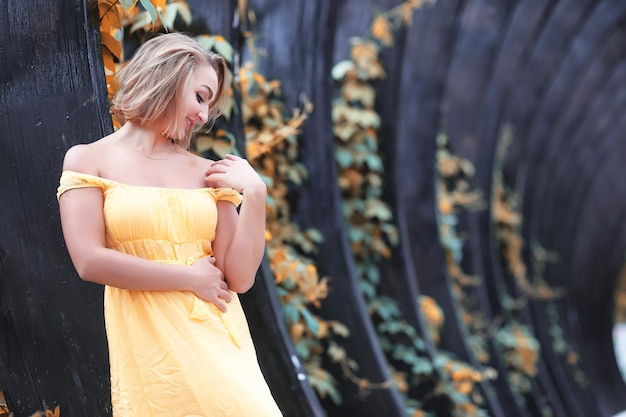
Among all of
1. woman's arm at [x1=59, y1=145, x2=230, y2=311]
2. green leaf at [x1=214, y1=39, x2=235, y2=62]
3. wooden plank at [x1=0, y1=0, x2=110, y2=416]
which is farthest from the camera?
green leaf at [x1=214, y1=39, x2=235, y2=62]

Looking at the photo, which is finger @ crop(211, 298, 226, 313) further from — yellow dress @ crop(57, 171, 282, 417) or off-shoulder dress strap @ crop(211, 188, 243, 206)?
off-shoulder dress strap @ crop(211, 188, 243, 206)

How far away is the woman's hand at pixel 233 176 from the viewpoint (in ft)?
7.21

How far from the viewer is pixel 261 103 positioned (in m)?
4.29

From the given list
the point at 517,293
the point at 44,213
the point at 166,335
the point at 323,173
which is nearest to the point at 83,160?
the point at 166,335

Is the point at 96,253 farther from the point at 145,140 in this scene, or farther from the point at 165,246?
the point at 145,140

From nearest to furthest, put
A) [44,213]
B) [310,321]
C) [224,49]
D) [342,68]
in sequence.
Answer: [44,213], [224,49], [310,321], [342,68]

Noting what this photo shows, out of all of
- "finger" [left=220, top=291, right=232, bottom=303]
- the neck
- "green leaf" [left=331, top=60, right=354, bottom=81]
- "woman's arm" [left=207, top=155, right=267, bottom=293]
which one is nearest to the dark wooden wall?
"green leaf" [left=331, top=60, right=354, bottom=81]

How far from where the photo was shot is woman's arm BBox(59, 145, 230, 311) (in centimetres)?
200

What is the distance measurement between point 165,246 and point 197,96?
1.14ft

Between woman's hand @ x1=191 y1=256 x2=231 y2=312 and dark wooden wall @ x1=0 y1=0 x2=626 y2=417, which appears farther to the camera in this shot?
dark wooden wall @ x1=0 y1=0 x2=626 y2=417

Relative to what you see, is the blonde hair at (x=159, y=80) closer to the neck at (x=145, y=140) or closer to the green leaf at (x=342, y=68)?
the neck at (x=145, y=140)

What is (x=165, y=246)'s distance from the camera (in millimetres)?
2088

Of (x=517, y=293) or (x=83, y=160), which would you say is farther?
(x=517, y=293)

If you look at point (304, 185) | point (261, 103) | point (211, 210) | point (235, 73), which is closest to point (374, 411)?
point (304, 185)
